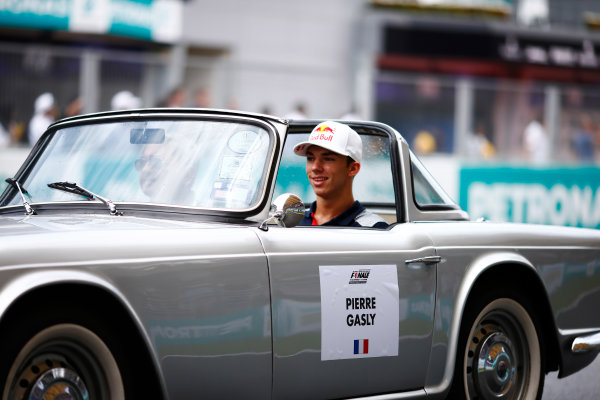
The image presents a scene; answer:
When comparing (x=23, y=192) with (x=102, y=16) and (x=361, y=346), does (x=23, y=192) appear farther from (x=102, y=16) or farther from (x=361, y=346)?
(x=102, y=16)

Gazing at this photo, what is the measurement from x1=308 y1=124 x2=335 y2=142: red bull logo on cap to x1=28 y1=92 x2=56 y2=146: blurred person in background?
8.61 meters

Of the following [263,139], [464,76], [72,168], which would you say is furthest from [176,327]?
[464,76]

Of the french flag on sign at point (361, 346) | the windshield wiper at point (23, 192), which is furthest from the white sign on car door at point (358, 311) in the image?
the windshield wiper at point (23, 192)

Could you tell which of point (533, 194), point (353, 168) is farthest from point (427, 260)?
point (533, 194)

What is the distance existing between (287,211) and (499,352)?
5.79ft

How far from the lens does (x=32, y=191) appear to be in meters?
5.41

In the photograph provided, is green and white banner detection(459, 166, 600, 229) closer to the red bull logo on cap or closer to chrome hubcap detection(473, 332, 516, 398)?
chrome hubcap detection(473, 332, 516, 398)

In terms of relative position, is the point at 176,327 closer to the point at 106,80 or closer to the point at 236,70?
the point at 106,80

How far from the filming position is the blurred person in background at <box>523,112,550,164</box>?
58.9 feet

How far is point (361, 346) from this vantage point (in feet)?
16.6

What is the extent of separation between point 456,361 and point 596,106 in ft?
44.8

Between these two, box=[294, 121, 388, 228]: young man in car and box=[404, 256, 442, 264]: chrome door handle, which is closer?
box=[404, 256, 442, 264]: chrome door handle

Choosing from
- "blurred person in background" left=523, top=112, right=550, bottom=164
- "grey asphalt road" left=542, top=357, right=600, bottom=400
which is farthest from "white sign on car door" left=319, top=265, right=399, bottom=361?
"blurred person in background" left=523, top=112, right=550, bottom=164

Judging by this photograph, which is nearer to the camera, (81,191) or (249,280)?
(249,280)
